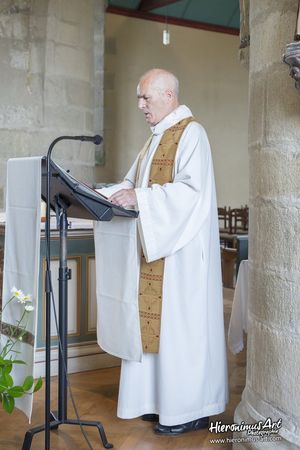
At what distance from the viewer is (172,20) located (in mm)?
12312

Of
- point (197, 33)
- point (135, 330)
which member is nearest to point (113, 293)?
point (135, 330)

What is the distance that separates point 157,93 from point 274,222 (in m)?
1.06

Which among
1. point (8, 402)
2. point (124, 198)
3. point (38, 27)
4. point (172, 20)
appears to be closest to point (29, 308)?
point (8, 402)

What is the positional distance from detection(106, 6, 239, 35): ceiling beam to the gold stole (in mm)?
8894

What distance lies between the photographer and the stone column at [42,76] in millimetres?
6902

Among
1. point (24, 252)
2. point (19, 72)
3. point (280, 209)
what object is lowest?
point (24, 252)

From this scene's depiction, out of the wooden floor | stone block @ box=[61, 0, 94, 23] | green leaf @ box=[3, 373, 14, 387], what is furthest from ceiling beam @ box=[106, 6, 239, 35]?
green leaf @ box=[3, 373, 14, 387]

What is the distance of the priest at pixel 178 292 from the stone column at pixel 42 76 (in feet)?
12.6

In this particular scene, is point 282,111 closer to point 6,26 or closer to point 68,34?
point 68,34

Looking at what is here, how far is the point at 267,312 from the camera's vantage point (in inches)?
102

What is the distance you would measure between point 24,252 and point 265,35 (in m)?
1.31

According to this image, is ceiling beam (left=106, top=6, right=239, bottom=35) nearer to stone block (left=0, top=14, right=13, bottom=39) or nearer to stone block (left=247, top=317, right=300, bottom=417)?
stone block (left=0, top=14, right=13, bottom=39)

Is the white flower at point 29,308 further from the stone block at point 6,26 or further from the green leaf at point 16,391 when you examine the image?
the stone block at point 6,26

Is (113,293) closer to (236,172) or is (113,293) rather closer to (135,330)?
(135,330)
